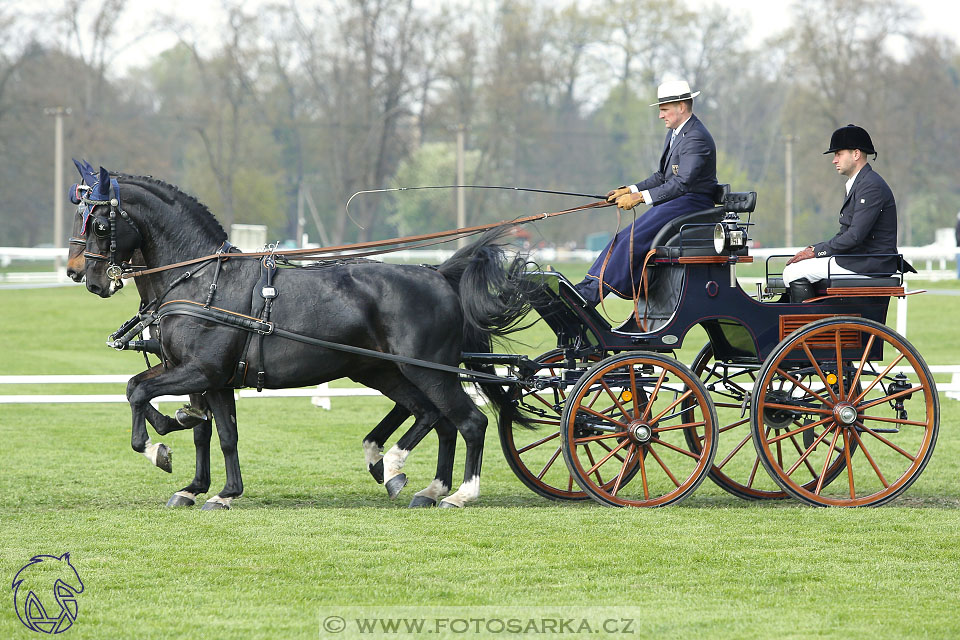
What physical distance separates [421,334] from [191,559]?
2046 millimetres

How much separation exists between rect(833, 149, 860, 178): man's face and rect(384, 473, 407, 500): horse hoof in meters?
3.24

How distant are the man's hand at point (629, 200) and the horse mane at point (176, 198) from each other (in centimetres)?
235

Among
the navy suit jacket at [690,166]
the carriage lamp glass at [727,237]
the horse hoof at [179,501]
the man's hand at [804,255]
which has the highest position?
the navy suit jacket at [690,166]

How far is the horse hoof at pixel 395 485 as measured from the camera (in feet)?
22.9

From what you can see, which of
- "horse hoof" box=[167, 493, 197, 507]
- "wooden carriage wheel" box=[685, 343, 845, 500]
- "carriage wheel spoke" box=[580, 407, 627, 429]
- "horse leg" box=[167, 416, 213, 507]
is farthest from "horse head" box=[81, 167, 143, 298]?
"wooden carriage wheel" box=[685, 343, 845, 500]

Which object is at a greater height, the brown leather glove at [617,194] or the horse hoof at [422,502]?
the brown leather glove at [617,194]

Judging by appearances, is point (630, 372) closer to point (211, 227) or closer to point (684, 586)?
point (684, 586)

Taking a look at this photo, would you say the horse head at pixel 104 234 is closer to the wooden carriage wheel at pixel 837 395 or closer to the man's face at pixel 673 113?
the man's face at pixel 673 113

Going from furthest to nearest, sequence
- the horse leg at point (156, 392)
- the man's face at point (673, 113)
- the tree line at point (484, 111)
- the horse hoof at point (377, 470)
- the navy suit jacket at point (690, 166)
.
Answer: the tree line at point (484, 111) → the horse hoof at point (377, 470) → the man's face at point (673, 113) → the navy suit jacket at point (690, 166) → the horse leg at point (156, 392)

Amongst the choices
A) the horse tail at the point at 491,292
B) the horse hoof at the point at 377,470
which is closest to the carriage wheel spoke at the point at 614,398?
the horse tail at the point at 491,292

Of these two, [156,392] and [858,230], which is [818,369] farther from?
[156,392]

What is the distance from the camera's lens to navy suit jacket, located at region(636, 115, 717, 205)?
668cm

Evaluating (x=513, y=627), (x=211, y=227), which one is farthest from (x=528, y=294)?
(x=513, y=627)

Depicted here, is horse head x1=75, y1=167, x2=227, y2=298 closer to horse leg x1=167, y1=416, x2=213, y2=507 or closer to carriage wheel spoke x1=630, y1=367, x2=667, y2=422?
horse leg x1=167, y1=416, x2=213, y2=507
